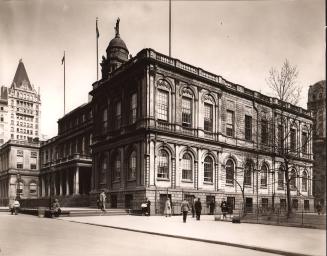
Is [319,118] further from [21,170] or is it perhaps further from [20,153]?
[20,153]

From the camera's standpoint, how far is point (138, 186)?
31.5 metres

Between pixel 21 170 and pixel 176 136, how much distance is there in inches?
1851

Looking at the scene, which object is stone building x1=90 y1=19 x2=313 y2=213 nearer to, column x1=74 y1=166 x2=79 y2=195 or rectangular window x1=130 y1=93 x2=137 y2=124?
rectangular window x1=130 y1=93 x2=137 y2=124

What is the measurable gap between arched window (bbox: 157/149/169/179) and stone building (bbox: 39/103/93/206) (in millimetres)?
13493

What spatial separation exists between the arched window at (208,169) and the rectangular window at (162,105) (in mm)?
6121

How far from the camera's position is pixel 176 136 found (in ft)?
108

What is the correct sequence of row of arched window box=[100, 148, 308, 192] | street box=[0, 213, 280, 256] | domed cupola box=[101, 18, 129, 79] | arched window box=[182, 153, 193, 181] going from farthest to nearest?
domed cupola box=[101, 18, 129, 79]
arched window box=[182, 153, 193, 181]
row of arched window box=[100, 148, 308, 192]
street box=[0, 213, 280, 256]

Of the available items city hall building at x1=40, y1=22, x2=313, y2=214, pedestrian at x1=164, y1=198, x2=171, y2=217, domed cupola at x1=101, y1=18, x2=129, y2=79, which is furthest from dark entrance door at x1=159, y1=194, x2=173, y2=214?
domed cupola at x1=101, y1=18, x2=129, y2=79

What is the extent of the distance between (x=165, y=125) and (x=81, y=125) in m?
24.8

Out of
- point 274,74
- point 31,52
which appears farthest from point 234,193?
point 31,52

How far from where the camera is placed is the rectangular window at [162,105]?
32.6 meters

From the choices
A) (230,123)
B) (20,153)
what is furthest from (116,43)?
(20,153)

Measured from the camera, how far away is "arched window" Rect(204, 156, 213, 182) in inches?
1406

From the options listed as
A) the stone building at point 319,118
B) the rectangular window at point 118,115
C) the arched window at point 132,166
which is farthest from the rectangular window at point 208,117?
the stone building at point 319,118
